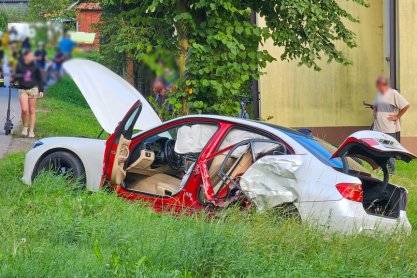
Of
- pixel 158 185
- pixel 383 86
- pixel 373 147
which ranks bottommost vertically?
pixel 158 185

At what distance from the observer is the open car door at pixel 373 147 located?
8.24 metres

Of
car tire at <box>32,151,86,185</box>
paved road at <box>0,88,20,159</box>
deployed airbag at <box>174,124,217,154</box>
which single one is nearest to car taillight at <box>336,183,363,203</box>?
deployed airbag at <box>174,124,217,154</box>

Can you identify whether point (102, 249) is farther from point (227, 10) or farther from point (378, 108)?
point (378, 108)

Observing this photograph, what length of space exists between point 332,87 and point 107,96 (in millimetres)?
9750

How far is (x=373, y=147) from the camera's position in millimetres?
8219

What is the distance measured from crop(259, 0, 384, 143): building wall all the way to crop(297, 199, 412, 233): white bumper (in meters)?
9.98

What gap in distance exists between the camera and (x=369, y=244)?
7.32 m

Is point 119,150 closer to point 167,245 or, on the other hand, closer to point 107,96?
point 107,96

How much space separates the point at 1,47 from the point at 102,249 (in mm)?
1984

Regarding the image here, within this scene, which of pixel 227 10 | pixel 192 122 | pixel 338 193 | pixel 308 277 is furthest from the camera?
pixel 227 10

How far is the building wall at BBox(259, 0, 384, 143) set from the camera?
18312 millimetres

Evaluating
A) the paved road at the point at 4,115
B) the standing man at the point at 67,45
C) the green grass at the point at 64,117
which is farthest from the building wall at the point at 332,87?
the standing man at the point at 67,45

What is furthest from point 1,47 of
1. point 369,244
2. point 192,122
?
point 192,122

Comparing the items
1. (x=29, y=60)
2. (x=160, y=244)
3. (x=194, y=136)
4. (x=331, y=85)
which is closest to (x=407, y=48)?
(x=331, y=85)
